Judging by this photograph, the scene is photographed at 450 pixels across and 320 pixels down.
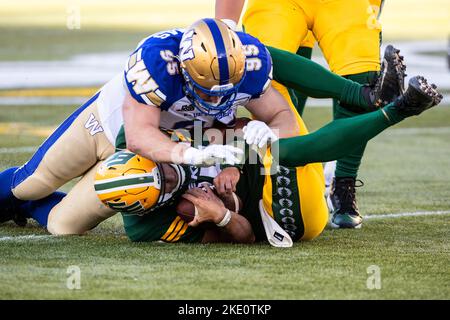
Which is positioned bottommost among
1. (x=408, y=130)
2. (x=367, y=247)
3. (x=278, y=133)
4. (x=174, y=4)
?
(x=174, y=4)

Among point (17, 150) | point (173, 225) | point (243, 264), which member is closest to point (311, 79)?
point (173, 225)

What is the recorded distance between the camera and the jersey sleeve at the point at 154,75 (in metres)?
4.36

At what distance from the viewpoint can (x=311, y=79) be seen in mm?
4719

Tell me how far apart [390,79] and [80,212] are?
1517mm

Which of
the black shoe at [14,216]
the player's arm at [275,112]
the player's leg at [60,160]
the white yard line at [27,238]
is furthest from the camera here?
the black shoe at [14,216]

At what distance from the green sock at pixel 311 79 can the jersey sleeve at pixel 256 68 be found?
5.3 inches

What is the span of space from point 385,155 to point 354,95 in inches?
121

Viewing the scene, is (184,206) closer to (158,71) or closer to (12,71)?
(158,71)

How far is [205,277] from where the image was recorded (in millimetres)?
3916

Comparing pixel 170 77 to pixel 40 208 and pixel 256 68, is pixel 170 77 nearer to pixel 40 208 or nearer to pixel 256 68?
pixel 256 68

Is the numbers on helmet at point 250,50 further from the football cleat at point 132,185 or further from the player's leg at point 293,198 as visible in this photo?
the football cleat at point 132,185

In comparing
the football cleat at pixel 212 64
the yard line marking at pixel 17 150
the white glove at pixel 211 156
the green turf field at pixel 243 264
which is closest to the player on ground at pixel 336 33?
the green turf field at pixel 243 264

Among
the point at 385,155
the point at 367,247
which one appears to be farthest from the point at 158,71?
the point at 385,155

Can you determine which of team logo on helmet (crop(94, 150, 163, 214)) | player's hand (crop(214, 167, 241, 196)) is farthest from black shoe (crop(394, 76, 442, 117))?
team logo on helmet (crop(94, 150, 163, 214))
